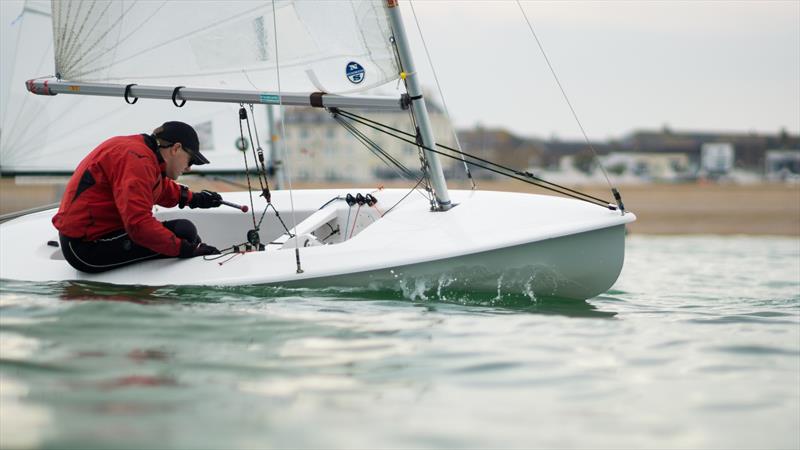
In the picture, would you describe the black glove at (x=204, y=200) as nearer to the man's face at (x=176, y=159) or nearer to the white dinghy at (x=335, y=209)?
the white dinghy at (x=335, y=209)

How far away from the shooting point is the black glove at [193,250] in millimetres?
5152

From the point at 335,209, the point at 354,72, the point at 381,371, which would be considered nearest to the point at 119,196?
the point at 354,72

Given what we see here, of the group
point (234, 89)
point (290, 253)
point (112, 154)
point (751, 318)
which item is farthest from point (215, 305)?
point (751, 318)

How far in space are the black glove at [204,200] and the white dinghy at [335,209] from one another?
1.17ft

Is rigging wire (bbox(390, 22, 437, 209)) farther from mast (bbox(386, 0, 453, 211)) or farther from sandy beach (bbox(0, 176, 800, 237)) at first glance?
sandy beach (bbox(0, 176, 800, 237))

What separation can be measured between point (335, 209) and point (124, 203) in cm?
167

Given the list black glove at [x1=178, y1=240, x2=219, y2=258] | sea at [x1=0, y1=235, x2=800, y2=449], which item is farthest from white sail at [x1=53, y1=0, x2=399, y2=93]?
sea at [x1=0, y1=235, x2=800, y2=449]

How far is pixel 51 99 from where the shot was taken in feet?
22.5

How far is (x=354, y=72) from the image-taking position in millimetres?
5367

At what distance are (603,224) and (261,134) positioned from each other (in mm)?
5002

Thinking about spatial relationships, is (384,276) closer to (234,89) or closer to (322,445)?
(234,89)

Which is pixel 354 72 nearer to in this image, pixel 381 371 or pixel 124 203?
pixel 124 203

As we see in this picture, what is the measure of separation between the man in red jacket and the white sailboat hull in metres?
0.11

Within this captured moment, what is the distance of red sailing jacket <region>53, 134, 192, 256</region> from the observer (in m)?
4.79
